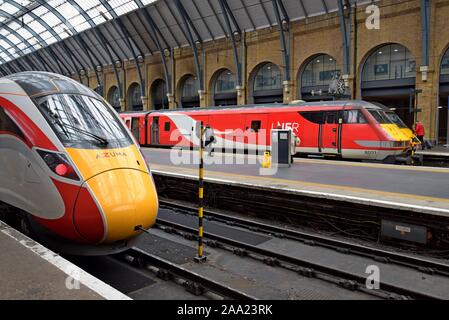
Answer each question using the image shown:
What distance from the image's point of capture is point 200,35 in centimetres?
3069

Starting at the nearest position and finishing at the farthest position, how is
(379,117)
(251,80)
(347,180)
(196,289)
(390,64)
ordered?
(196,289), (347,180), (379,117), (390,64), (251,80)

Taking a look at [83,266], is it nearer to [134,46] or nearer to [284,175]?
[284,175]

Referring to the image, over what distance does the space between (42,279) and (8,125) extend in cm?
270

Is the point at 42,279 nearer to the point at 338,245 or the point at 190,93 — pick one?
the point at 338,245

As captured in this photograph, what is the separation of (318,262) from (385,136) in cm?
913

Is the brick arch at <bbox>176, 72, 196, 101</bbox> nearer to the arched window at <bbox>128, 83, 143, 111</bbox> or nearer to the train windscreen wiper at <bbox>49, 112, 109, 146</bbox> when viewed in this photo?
the arched window at <bbox>128, 83, 143, 111</bbox>

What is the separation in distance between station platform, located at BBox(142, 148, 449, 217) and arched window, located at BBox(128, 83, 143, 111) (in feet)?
91.8

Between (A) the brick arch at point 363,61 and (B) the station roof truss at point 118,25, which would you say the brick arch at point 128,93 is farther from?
(A) the brick arch at point 363,61

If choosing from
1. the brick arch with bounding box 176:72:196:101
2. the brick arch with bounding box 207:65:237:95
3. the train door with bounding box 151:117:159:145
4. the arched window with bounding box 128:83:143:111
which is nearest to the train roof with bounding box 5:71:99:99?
the train door with bounding box 151:117:159:145

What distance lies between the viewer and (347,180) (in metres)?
8.76

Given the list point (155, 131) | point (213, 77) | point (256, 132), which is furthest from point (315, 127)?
point (213, 77)

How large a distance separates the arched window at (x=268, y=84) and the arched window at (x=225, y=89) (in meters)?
2.06
